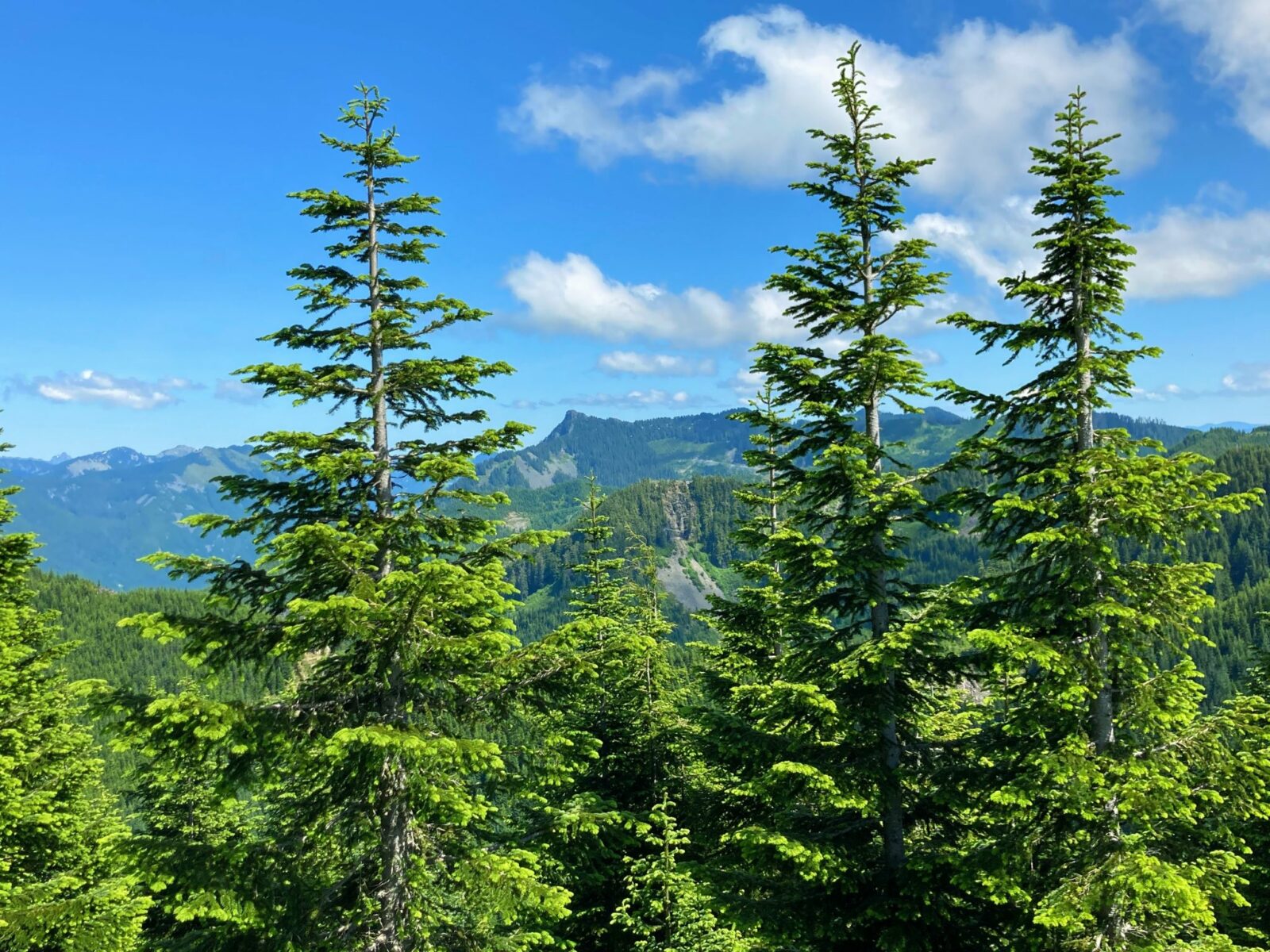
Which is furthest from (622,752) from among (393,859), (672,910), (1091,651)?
(1091,651)

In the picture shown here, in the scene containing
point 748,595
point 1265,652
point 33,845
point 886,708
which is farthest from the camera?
point 1265,652

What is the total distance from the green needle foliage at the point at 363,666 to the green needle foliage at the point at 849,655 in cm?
456

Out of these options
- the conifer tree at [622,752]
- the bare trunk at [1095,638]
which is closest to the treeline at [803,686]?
the bare trunk at [1095,638]

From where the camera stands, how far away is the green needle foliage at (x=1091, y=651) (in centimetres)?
1048

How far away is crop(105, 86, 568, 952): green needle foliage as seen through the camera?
31.2 ft

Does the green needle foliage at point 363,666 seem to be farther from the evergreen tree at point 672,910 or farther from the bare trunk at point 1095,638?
the bare trunk at point 1095,638

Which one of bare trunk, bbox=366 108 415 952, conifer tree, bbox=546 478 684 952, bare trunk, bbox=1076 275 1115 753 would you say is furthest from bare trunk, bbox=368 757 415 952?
bare trunk, bbox=1076 275 1115 753

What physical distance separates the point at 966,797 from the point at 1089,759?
2.27m

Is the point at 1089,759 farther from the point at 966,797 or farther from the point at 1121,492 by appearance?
the point at 1121,492

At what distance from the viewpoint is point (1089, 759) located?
10.9 metres

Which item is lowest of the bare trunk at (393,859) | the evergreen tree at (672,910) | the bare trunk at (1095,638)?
the evergreen tree at (672,910)

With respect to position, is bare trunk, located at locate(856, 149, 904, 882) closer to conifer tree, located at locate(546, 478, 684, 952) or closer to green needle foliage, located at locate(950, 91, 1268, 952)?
green needle foliage, located at locate(950, 91, 1268, 952)

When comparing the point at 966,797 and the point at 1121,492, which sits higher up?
the point at 1121,492

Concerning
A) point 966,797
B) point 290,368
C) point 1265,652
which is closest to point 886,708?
point 966,797
